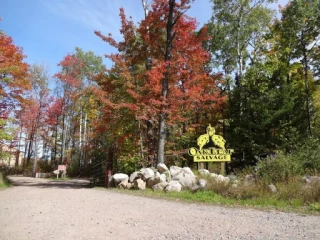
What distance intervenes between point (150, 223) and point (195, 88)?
8202mm

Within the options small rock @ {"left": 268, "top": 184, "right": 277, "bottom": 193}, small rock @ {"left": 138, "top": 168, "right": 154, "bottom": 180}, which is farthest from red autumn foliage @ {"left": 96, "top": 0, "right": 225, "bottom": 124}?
small rock @ {"left": 268, "top": 184, "right": 277, "bottom": 193}

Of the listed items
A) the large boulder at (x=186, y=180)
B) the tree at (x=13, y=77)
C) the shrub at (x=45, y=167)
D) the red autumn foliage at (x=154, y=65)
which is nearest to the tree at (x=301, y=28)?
the red autumn foliage at (x=154, y=65)

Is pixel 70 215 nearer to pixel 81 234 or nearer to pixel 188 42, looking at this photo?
pixel 81 234

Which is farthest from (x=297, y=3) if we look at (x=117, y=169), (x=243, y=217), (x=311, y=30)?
(x=243, y=217)

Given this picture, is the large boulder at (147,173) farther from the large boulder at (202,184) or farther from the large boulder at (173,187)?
the large boulder at (202,184)

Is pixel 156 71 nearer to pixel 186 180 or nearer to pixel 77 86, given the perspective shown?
pixel 186 180

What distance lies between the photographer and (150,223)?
4516 mm

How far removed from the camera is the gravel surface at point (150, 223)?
12.5 feet

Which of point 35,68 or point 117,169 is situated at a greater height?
point 35,68

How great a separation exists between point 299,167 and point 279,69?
9.04 m

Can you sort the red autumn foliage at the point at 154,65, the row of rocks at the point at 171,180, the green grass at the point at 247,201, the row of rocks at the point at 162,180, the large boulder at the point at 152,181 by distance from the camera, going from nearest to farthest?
1. the green grass at the point at 247,201
2. the row of rocks at the point at 171,180
3. the row of rocks at the point at 162,180
4. the large boulder at the point at 152,181
5. the red autumn foliage at the point at 154,65

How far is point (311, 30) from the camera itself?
1666 cm

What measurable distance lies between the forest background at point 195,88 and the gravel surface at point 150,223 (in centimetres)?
460

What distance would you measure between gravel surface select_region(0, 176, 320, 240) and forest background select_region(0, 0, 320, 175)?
4602 mm
